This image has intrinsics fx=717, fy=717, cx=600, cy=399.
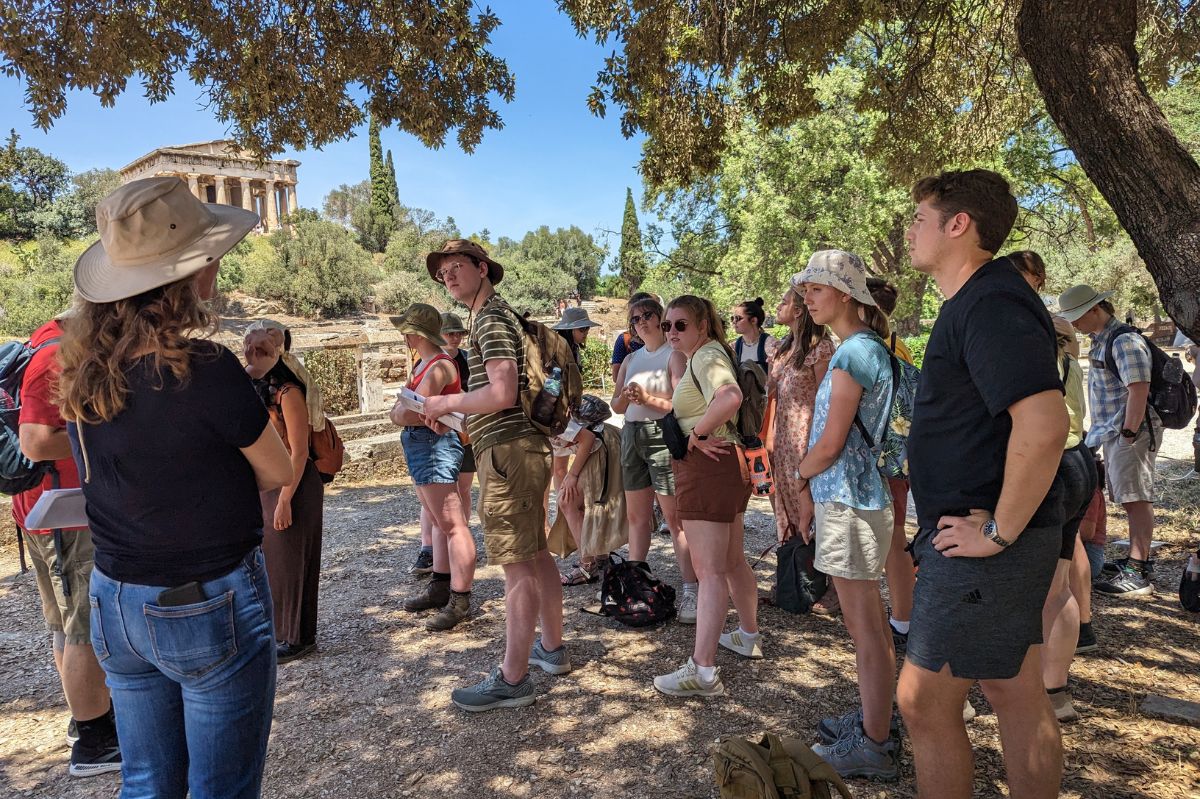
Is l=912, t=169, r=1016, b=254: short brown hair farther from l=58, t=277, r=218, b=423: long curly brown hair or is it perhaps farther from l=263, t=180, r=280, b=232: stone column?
l=263, t=180, r=280, b=232: stone column

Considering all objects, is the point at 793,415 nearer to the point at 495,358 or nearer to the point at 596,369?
the point at 495,358

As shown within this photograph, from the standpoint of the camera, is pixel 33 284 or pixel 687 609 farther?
pixel 33 284

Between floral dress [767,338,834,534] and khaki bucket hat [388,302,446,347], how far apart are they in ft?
7.41

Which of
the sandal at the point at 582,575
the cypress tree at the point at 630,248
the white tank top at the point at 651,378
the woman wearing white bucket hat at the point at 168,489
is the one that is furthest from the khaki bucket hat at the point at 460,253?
the cypress tree at the point at 630,248

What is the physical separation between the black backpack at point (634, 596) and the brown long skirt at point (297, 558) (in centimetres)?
175

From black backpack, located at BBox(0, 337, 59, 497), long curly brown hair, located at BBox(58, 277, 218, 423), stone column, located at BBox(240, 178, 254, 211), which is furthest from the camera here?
stone column, located at BBox(240, 178, 254, 211)

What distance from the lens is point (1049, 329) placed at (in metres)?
1.78

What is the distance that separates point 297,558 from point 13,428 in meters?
1.65

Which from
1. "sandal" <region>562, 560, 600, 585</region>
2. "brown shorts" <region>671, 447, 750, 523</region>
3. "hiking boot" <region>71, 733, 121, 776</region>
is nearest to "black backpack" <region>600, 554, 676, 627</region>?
"sandal" <region>562, 560, 600, 585</region>

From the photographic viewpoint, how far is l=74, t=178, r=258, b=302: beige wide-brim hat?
64.4 inches

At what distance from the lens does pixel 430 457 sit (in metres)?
4.48

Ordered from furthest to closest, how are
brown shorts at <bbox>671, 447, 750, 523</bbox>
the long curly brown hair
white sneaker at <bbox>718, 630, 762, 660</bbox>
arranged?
white sneaker at <bbox>718, 630, 762, 660</bbox>
brown shorts at <bbox>671, 447, 750, 523</bbox>
the long curly brown hair

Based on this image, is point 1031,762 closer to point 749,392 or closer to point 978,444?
point 978,444

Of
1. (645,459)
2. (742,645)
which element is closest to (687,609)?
(742,645)
